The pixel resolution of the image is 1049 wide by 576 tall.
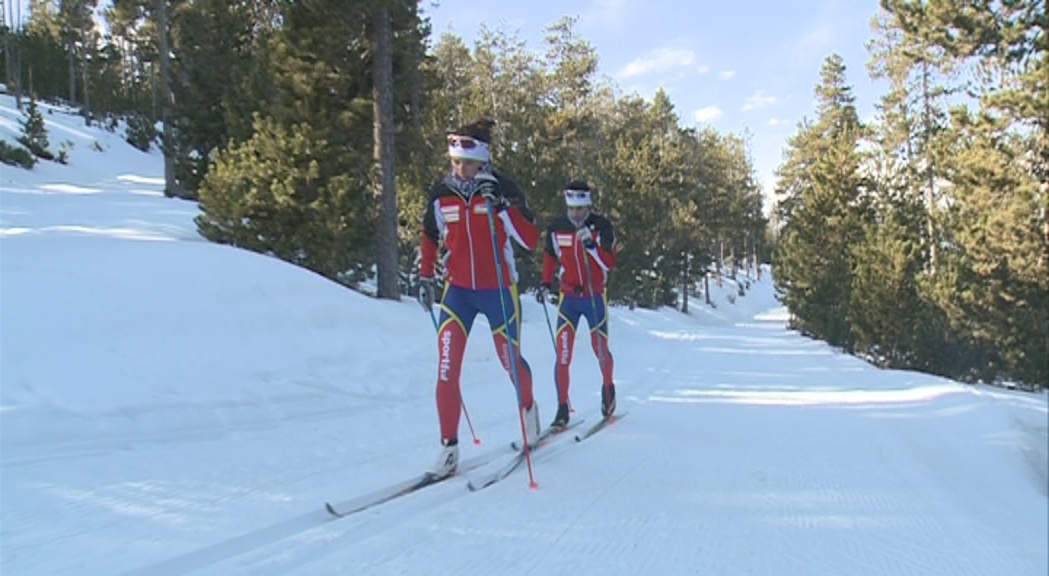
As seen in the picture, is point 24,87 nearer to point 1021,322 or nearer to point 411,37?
point 411,37

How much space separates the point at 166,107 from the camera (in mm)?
19141

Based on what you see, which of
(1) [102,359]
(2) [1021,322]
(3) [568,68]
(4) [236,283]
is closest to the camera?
(1) [102,359]

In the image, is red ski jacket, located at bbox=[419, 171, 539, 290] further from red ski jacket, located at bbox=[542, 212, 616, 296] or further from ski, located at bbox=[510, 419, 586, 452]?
red ski jacket, located at bbox=[542, 212, 616, 296]

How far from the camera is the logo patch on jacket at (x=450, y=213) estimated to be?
459 centimetres

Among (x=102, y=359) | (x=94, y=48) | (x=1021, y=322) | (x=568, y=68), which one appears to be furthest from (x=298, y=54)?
(x=94, y=48)

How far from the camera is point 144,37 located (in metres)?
33.9

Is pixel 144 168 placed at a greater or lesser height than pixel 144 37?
lesser

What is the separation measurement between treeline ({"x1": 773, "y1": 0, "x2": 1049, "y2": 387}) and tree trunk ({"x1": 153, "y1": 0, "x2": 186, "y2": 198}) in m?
21.1

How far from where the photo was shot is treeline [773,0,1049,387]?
16.8m

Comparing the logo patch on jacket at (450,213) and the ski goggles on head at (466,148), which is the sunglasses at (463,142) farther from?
the logo patch on jacket at (450,213)

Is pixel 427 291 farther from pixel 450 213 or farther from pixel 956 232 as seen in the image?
pixel 956 232

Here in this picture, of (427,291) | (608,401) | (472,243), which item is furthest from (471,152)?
(608,401)

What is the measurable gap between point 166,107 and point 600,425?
18.3m

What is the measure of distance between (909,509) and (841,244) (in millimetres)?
23852
